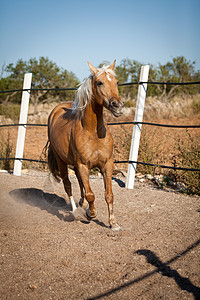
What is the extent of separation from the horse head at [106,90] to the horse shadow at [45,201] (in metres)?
1.93

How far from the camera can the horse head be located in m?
2.94

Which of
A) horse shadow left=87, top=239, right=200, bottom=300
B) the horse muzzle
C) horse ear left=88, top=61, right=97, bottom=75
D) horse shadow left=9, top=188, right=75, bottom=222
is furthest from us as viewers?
horse shadow left=9, top=188, right=75, bottom=222

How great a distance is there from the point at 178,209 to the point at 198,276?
1.93 metres

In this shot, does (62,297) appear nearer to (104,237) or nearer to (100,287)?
(100,287)

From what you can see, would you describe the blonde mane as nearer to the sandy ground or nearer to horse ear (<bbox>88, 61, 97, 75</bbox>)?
horse ear (<bbox>88, 61, 97, 75</bbox>)

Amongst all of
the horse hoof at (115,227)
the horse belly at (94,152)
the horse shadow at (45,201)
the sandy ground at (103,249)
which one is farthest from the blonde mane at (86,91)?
the horse shadow at (45,201)

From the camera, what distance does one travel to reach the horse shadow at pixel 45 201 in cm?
447

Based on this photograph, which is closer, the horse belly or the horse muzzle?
the horse muzzle

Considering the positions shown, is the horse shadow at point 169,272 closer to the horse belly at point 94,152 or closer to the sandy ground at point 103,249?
the sandy ground at point 103,249

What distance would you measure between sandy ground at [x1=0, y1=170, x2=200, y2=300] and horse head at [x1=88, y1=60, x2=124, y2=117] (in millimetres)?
1446

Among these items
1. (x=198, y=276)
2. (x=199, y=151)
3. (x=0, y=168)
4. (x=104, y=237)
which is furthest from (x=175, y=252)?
(x=0, y=168)

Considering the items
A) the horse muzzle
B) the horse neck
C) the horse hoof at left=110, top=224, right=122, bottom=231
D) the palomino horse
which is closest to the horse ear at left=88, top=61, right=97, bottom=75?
the palomino horse

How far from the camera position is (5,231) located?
3.56m

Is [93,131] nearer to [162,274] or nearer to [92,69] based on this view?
[92,69]
